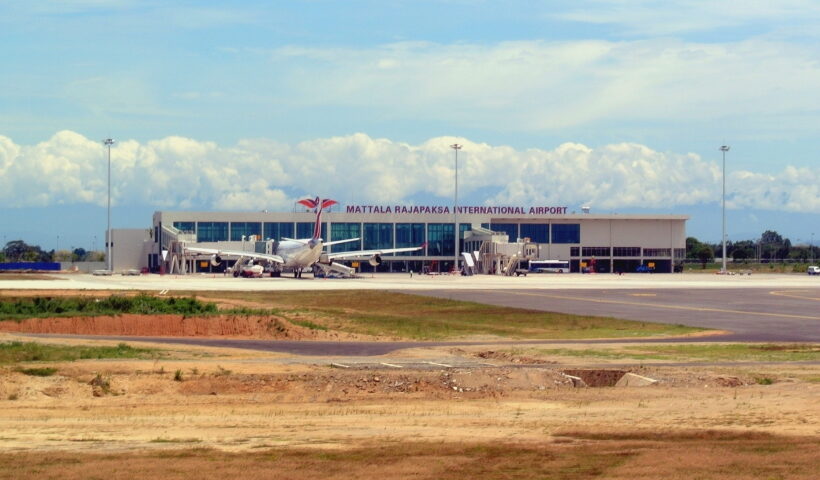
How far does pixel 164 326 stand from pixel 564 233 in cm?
14555

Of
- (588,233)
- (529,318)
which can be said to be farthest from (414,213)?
(529,318)

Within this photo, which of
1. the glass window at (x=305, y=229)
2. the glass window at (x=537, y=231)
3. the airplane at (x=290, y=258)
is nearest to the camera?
the airplane at (x=290, y=258)

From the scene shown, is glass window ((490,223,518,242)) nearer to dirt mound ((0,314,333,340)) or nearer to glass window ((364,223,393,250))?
glass window ((364,223,393,250))

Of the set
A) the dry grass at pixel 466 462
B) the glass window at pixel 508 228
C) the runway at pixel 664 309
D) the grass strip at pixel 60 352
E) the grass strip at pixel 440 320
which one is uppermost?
the glass window at pixel 508 228

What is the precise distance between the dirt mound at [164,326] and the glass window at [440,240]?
13661cm

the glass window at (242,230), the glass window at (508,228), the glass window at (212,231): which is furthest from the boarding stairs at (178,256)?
the glass window at (508,228)

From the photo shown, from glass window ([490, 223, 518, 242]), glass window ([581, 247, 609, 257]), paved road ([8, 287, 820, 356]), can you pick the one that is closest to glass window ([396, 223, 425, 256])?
glass window ([490, 223, 518, 242])

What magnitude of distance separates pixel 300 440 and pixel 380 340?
25.5 m

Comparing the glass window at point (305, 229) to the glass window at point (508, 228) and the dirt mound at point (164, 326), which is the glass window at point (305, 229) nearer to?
the glass window at point (508, 228)

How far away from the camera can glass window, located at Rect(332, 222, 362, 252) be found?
609ft

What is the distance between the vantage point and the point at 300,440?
18.7m

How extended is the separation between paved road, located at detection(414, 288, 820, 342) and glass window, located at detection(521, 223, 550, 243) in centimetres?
9337

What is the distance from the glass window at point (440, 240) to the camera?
615ft

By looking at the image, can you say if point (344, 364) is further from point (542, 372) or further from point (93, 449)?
point (93, 449)
